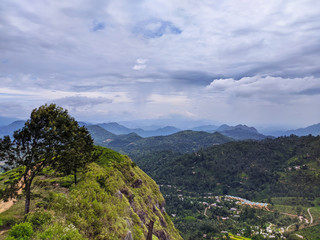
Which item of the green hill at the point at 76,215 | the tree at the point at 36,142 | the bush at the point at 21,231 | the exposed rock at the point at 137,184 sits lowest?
the exposed rock at the point at 137,184

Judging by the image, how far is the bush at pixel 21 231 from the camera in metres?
11.4

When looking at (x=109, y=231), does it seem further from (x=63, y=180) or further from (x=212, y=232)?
(x=212, y=232)

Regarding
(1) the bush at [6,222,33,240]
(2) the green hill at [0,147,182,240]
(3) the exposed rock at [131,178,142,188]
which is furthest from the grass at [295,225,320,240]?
(1) the bush at [6,222,33,240]

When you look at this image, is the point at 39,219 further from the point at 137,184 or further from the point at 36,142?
the point at 137,184

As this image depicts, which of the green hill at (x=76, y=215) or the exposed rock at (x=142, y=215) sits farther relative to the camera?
the exposed rock at (x=142, y=215)

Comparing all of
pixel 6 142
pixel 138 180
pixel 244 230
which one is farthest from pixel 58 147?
pixel 244 230

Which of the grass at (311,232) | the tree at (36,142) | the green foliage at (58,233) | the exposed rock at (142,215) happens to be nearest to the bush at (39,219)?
the green foliage at (58,233)

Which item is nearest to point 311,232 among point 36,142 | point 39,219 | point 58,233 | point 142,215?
point 142,215

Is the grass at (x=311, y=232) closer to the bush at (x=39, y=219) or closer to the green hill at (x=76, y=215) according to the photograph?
the green hill at (x=76, y=215)

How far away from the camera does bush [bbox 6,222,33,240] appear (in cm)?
1137

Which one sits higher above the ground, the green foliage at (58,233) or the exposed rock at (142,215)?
the green foliage at (58,233)

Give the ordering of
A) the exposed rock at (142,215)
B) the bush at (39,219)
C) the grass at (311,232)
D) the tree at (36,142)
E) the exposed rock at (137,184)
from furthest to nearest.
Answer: the grass at (311,232), the exposed rock at (137,184), the exposed rock at (142,215), the tree at (36,142), the bush at (39,219)

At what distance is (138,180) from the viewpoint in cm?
3738

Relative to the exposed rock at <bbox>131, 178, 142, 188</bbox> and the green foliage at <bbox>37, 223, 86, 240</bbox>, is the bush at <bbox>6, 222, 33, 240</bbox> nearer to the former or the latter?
the green foliage at <bbox>37, 223, 86, 240</bbox>
